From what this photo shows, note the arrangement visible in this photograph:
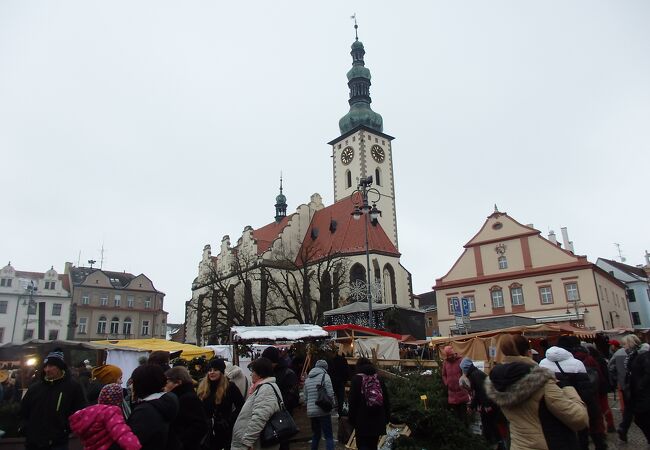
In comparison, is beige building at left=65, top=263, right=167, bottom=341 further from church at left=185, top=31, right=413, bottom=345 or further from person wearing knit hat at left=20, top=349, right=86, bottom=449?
person wearing knit hat at left=20, top=349, right=86, bottom=449

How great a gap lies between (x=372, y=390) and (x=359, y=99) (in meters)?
52.8

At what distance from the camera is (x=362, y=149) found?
5184 cm

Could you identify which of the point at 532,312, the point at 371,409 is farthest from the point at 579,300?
the point at 371,409

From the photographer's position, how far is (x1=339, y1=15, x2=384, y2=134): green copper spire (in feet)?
178

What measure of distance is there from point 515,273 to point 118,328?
1802 inches

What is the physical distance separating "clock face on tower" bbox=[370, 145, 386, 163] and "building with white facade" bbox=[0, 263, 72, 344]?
37.4m

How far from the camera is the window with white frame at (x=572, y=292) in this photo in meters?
33.1

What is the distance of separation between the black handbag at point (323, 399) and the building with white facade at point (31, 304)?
5060 cm

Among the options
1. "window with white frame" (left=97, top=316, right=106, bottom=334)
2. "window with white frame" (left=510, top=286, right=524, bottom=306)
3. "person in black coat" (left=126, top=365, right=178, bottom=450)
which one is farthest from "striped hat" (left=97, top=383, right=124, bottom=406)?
"window with white frame" (left=97, top=316, right=106, bottom=334)

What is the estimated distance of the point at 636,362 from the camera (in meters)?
6.33

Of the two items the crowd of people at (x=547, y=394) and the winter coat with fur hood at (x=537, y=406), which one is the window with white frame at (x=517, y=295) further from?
the winter coat with fur hood at (x=537, y=406)

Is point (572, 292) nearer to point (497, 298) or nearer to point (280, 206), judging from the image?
point (497, 298)

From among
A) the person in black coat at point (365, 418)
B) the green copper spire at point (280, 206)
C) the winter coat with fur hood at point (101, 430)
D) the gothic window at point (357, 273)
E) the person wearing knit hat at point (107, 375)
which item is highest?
the green copper spire at point (280, 206)

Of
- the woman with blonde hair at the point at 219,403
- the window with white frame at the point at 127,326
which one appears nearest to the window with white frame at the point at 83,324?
the window with white frame at the point at 127,326
